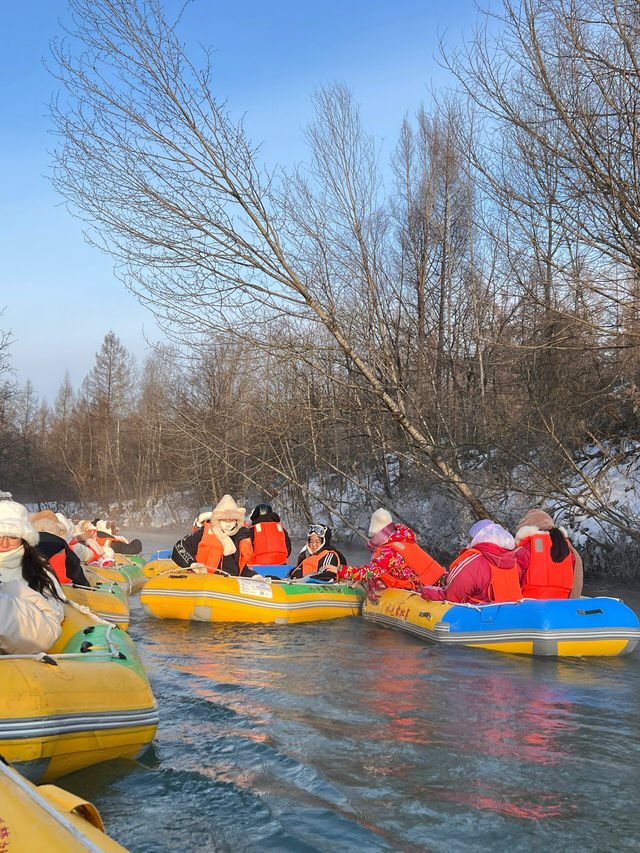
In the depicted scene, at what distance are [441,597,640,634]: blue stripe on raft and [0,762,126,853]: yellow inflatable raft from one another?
5.93 meters

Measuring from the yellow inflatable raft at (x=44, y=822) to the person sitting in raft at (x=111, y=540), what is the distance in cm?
1135

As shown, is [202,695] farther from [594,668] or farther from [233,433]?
[233,433]

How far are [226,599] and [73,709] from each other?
5200mm

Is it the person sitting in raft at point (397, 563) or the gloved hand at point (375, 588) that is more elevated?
the person sitting in raft at point (397, 563)

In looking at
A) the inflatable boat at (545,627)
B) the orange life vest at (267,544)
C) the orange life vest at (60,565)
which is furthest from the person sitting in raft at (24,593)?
the orange life vest at (267,544)

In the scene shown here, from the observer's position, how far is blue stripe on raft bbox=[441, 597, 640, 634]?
7797mm

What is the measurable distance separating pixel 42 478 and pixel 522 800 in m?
37.0

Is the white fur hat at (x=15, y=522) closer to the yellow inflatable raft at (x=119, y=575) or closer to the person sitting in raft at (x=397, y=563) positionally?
the yellow inflatable raft at (x=119, y=575)

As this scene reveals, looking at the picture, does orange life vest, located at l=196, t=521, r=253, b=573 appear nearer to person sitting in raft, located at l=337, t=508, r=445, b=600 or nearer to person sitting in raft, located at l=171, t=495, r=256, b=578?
person sitting in raft, located at l=171, t=495, r=256, b=578

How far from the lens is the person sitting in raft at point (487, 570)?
8336 millimetres

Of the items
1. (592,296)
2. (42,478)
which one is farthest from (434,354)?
(42,478)

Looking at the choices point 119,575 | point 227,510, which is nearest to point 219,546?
point 227,510

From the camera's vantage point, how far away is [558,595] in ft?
27.5

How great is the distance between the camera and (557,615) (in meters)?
7.85
